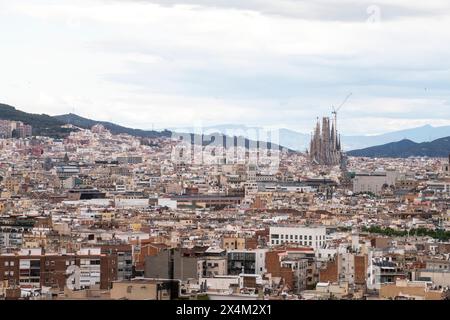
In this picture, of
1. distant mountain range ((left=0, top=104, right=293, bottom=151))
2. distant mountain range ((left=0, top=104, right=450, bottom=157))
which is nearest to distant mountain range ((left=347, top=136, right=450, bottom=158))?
distant mountain range ((left=0, top=104, right=450, bottom=157))

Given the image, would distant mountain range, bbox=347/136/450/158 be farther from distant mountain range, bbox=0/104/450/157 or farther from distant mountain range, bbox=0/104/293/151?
distant mountain range, bbox=0/104/293/151

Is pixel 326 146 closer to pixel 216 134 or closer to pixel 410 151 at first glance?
pixel 410 151

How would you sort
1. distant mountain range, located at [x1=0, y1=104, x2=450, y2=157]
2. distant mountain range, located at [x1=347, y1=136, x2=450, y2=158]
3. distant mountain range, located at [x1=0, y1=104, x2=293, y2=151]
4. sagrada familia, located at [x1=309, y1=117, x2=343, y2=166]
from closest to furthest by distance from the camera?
distant mountain range, located at [x1=0, y1=104, x2=450, y2=157] < distant mountain range, located at [x1=0, y1=104, x2=293, y2=151] < distant mountain range, located at [x1=347, y1=136, x2=450, y2=158] < sagrada familia, located at [x1=309, y1=117, x2=343, y2=166]

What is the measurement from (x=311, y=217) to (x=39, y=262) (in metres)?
12.5

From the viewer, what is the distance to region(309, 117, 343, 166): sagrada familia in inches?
1209

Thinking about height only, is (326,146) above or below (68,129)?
below

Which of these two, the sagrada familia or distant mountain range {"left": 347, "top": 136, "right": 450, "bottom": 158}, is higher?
the sagrada familia

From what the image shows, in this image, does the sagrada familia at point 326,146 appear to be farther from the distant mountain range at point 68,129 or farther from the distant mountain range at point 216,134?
the distant mountain range at point 68,129

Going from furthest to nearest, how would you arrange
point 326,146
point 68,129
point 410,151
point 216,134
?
point 326,146 < point 68,129 < point 410,151 < point 216,134

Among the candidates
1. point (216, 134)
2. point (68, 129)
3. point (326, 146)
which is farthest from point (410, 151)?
point (216, 134)

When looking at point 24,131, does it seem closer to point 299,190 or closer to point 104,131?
point 104,131

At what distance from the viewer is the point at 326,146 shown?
118 ft

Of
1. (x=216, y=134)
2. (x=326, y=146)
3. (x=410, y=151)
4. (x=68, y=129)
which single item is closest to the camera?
Result: (x=216, y=134)
